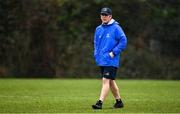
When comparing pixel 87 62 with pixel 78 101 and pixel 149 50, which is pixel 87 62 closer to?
pixel 149 50

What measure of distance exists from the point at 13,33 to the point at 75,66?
133 inches

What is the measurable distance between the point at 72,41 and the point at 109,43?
20.3 metres

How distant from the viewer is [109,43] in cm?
1508

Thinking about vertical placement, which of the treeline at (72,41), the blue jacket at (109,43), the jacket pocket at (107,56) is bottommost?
the treeline at (72,41)

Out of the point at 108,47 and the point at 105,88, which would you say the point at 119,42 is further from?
the point at 105,88

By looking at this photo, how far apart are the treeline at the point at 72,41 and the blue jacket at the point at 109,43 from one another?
62.0 ft

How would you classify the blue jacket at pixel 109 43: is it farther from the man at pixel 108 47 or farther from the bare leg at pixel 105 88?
the bare leg at pixel 105 88

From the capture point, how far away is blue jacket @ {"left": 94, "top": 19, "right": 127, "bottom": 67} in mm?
15062

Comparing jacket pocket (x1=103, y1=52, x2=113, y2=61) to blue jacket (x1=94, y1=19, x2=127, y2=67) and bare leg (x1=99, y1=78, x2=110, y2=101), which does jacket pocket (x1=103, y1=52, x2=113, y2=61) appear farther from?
bare leg (x1=99, y1=78, x2=110, y2=101)

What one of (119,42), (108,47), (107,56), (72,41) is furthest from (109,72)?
(72,41)

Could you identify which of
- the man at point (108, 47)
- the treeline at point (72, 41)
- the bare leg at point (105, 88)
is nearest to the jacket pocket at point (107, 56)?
the man at point (108, 47)

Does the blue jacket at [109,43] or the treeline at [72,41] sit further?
the treeline at [72,41]

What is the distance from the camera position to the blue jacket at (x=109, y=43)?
15062 millimetres

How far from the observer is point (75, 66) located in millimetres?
34469
